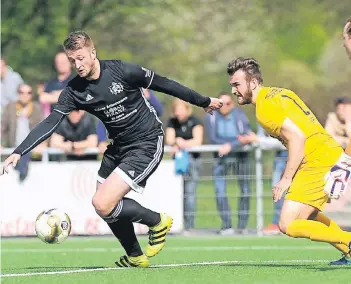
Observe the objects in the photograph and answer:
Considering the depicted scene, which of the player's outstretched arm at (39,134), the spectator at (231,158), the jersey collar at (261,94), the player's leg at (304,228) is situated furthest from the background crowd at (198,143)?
the player's leg at (304,228)

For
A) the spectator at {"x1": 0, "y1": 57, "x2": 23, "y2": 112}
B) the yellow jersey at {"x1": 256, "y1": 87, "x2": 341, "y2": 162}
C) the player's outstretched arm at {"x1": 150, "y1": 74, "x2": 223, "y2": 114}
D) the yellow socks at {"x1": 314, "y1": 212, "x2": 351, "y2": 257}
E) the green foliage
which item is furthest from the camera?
the green foliage

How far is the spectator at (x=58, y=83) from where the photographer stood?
16797 mm

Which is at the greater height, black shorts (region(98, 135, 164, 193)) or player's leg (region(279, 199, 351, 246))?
black shorts (region(98, 135, 164, 193))

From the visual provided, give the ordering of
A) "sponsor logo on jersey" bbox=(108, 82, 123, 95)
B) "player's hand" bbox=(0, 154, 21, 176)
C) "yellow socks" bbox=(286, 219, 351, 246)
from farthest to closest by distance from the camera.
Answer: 1. "sponsor logo on jersey" bbox=(108, 82, 123, 95)
2. "yellow socks" bbox=(286, 219, 351, 246)
3. "player's hand" bbox=(0, 154, 21, 176)

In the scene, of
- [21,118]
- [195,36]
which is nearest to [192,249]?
[21,118]

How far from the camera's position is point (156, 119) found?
10828 mm

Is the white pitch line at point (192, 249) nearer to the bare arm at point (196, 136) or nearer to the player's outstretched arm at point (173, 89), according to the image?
the bare arm at point (196, 136)

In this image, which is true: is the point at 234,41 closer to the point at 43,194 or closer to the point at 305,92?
the point at 305,92

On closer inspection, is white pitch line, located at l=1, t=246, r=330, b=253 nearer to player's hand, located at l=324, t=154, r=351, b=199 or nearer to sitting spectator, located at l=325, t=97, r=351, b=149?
sitting spectator, located at l=325, t=97, r=351, b=149

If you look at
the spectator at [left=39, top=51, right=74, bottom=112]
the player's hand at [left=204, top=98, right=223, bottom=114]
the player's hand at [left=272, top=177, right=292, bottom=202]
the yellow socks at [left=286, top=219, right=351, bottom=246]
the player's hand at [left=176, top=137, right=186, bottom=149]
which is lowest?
the yellow socks at [left=286, top=219, right=351, bottom=246]

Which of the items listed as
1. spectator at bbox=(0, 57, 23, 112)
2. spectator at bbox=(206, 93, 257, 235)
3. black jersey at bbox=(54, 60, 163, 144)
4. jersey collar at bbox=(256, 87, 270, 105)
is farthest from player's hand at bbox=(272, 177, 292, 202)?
spectator at bbox=(0, 57, 23, 112)

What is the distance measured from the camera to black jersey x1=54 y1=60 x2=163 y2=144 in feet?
34.3

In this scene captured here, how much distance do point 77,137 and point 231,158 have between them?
2367 millimetres

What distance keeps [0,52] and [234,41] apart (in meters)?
21.5
